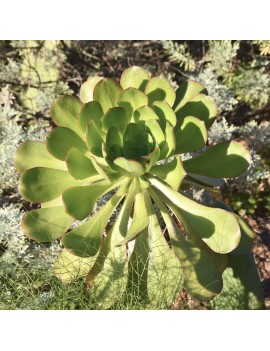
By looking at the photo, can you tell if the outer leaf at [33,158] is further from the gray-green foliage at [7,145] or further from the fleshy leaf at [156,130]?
the gray-green foliage at [7,145]

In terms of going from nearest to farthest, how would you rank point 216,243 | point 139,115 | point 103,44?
point 216,243 → point 139,115 → point 103,44

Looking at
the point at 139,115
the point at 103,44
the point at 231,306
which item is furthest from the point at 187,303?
the point at 103,44

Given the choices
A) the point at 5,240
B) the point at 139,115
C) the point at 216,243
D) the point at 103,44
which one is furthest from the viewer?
the point at 103,44

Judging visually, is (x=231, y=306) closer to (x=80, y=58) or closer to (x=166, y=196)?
(x=166, y=196)

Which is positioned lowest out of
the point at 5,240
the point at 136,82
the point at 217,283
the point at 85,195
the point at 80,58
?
the point at 217,283

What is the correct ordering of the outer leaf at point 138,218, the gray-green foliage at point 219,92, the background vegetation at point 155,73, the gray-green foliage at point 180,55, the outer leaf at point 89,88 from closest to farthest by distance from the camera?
the outer leaf at point 138,218
the outer leaf at point 89,88
the background vegetation at point 155,73
the gray-green foliage at point 219,92
the gray-green foliage at point 180,55

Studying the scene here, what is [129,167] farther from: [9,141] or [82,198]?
[9,141]

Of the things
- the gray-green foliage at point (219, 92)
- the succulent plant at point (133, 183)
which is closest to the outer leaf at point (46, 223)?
the succulent plant at point (133, 183)
